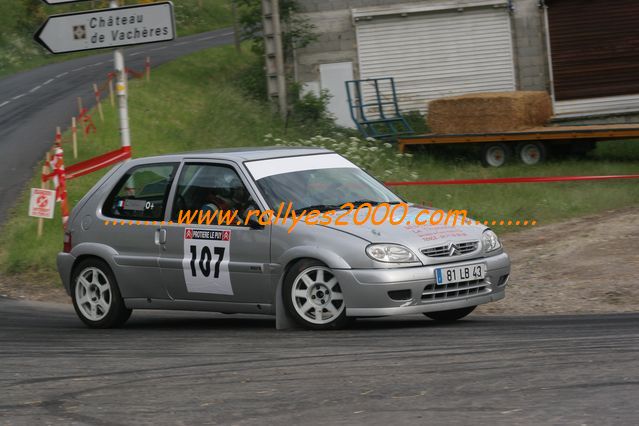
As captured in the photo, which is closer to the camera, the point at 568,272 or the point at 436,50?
the point at 568,272

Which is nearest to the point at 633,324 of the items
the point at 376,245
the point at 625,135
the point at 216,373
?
the point at 376,245

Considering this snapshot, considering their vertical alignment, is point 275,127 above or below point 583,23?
below

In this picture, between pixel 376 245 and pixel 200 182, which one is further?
pixel 200 182

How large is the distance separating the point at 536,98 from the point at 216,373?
21354 millimetres

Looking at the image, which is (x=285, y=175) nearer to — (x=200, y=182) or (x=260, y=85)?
(x=200, y=182)

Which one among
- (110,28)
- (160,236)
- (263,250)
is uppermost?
(110,28)

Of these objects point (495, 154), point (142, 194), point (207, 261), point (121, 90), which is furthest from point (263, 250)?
point (495, 154)

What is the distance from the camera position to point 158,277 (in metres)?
10.4

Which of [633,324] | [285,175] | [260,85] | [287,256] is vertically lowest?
[633,324]

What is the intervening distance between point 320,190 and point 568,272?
13.0 feet

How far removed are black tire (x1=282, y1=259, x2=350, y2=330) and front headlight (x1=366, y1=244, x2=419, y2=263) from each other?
1.33ft

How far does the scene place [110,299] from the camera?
35.4ft

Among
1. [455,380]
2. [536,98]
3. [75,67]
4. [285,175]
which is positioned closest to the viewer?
[455,380]

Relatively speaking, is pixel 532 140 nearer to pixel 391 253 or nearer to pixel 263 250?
pixel 263 250
